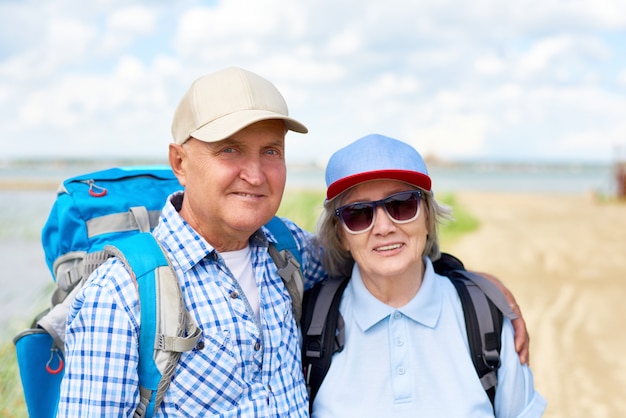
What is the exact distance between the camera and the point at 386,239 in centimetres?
234

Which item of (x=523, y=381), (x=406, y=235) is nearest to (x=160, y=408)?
(x=406, y=235)

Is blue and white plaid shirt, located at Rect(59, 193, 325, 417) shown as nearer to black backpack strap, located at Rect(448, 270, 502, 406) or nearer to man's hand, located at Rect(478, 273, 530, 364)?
black backpack strap, located at Rect(448, 270, 502, 406)

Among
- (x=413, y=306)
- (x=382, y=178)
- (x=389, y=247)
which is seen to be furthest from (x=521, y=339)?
(x=382, y=178)

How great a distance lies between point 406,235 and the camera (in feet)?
7.72

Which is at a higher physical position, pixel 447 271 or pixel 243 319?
pixel 447 271

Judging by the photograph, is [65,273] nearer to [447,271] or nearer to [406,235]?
[406,235]

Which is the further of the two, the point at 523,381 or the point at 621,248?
the point at 621,248

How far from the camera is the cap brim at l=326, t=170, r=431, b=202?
89.4 inches

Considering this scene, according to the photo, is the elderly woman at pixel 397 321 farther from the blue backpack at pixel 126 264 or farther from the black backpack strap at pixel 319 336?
the blue backpack at pixel 126 264

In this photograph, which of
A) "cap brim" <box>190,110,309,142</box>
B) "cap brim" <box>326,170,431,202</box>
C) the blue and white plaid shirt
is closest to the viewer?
the blue and white plaid shirt

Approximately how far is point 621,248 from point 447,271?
29.7 feet

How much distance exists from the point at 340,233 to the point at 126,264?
1.05 m

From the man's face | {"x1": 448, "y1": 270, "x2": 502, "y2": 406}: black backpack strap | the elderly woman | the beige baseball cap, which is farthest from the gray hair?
the beige baseball cap

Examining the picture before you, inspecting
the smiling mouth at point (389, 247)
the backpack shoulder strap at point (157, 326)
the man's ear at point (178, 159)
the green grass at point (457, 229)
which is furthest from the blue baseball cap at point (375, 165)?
the green grass at point (457, 229)
